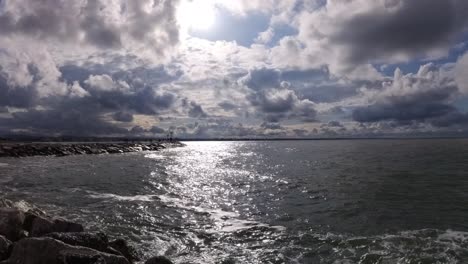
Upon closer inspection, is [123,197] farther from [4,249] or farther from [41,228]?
[4,249]

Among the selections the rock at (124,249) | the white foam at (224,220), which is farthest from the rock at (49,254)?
the white foam at (224,220)

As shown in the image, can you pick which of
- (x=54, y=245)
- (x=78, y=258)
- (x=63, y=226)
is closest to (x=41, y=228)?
(x=63, y=226)

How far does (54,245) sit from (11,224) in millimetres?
4395

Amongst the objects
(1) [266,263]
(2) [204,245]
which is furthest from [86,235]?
(1) [266,263]

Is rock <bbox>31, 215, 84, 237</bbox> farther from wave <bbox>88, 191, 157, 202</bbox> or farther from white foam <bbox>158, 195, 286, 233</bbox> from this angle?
wave <bbox>88, 191, 157, 202</bbox>

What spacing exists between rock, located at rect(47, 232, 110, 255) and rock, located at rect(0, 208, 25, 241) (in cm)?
257

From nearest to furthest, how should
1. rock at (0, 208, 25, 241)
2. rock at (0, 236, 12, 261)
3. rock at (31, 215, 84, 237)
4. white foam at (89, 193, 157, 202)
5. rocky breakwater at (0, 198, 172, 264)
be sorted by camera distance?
rocky breakwater at (0, 198, 172, 264)
rock at (0, 236, 12, 261)
rock at (31, 215, 84, 237)
rock at (0, 208, 25, 241)
white foam at (89, 193, 157, 202)

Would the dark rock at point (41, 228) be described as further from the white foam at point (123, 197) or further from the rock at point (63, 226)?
the white foam at point (123, 197)

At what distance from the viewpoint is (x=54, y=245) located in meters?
9.29

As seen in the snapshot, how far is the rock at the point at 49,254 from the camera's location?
8.95 meters

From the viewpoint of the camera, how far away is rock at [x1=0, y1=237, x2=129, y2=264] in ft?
29.4

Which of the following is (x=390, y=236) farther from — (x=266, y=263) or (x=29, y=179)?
(x=29, y=179)

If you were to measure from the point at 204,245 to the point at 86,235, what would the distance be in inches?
192

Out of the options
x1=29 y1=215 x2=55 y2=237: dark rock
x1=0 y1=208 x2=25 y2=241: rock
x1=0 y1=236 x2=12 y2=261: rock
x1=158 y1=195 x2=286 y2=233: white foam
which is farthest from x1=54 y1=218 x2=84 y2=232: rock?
x1=158 y1=195 x2=286 y2=233: white foam
